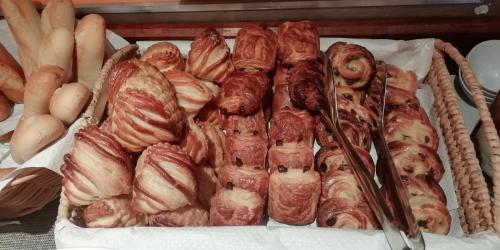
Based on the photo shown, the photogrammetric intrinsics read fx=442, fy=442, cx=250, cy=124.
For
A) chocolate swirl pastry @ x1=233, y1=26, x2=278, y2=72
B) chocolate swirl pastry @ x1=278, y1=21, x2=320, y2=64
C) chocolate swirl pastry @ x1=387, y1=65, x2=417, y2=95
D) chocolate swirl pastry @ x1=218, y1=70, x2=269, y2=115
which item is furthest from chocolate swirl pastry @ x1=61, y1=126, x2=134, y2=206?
chocolate swirl pastry @ x1=387, y1=65, x2=417, y2=95

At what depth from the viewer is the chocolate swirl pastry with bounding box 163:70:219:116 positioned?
4.48ft

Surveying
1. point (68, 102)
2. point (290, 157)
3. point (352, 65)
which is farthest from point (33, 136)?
point (352, 65)

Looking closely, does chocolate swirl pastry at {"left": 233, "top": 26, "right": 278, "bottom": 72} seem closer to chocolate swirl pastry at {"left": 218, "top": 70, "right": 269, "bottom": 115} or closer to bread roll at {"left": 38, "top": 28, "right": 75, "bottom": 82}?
chocolate swirl pastry at {"left": 218, "top": 70, "right": 269, "bottom": 115}

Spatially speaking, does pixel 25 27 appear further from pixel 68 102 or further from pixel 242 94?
pixel 242 94

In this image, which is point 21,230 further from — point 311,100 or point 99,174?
point 311,100

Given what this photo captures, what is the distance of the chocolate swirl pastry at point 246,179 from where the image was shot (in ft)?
4.22

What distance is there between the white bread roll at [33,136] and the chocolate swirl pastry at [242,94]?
53 cm

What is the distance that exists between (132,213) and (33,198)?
1.38 feet

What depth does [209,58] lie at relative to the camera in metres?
1.47

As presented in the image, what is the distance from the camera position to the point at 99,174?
1.13 metres

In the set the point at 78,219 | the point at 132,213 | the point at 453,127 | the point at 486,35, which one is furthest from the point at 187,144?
the point at 486,35

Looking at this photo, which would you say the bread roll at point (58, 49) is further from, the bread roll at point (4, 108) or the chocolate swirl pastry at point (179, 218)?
the chocolate swirl pastry at point (179, 218)

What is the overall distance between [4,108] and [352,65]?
1257 mm

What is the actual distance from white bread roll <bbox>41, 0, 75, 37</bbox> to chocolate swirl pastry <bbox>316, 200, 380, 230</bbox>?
42.5 inches
